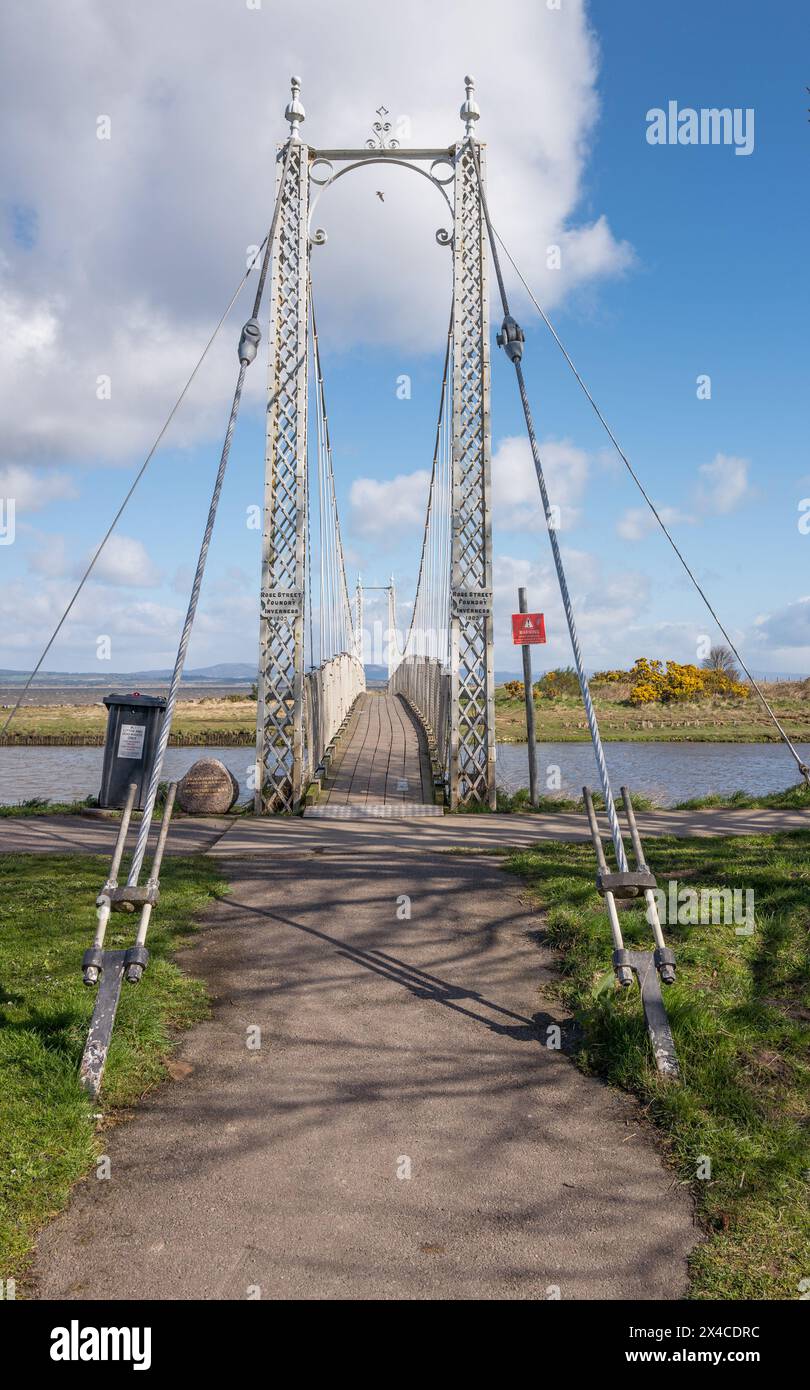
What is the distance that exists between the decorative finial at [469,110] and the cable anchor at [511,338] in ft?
19.1

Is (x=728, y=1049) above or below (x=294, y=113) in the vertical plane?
below

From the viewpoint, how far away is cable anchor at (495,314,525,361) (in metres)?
7.38

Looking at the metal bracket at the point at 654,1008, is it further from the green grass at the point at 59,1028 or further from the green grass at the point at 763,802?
the green grass at the point at 763,802

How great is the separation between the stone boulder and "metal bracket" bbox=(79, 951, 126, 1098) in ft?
23.3

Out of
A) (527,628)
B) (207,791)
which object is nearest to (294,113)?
(527,628)

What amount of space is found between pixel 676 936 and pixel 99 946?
3696mm

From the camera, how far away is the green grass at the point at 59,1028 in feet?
10.9

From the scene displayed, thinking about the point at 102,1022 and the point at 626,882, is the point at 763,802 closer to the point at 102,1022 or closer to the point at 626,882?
the point at 626,882

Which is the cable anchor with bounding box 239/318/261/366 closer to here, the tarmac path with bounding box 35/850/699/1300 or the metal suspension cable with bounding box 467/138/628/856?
the metal suspension cable with bounding box 467/138/628/856

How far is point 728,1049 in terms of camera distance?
14.1ft

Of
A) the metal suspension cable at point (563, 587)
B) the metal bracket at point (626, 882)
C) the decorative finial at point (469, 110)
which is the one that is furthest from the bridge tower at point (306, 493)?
the metal bracket at point (626, 882)

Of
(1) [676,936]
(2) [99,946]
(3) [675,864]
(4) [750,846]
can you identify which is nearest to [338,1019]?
(2) [99,946]

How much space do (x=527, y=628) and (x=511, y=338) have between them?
4999mm
